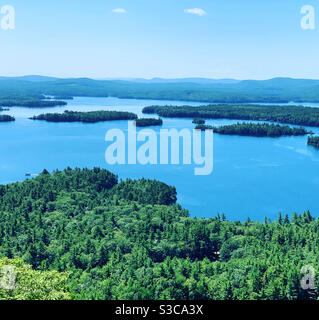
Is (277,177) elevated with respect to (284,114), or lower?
lower

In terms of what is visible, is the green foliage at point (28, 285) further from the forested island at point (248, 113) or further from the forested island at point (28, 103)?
the forested island at point (28, 103)

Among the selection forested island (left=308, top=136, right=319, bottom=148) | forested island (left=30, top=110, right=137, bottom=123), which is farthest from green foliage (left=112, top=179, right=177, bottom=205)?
forested island (left=30, top=110, right=137, bottom=123)

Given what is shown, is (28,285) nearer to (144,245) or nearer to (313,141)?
(144,245)

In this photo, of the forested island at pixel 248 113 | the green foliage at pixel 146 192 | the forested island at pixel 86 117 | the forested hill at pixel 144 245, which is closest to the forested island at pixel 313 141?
the forested island at pixel 248 113

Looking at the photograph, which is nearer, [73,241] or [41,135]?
[73,241]

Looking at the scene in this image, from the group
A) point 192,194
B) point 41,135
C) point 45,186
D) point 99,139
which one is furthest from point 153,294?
point 41,135

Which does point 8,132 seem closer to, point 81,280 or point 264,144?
point 264,144
